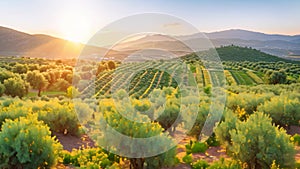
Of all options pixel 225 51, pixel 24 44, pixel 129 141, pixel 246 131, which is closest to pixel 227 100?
pixel 246 131

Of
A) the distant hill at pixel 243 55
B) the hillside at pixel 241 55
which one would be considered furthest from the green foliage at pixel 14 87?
the distant hill at pixel 243 55

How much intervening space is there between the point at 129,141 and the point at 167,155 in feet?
4.39

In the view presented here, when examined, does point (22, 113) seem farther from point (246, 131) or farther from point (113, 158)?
point (246, 131)

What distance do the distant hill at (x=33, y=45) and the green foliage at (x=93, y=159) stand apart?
463 ft

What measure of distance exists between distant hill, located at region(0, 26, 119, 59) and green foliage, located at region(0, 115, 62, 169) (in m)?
143

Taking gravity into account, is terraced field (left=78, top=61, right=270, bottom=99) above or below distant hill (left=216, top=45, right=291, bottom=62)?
below

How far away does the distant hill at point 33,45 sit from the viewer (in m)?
161

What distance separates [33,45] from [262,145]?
181394 millimetres

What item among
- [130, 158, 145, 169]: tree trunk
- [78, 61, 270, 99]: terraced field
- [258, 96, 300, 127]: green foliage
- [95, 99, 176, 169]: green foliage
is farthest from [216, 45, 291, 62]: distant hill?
[130, 158, 145, 169]: tree trunk

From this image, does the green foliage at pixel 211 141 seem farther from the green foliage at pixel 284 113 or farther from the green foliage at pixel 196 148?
the green foliage at pixel 284 113

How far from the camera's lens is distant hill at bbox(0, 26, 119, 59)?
528 ft

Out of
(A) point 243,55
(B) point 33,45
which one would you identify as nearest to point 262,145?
(A) point 243,55

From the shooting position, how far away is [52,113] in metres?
15.0

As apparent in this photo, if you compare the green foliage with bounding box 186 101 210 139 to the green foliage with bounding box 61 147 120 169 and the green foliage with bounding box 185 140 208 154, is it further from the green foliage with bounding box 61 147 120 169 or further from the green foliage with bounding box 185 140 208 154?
the green foliage with bounding box 61 147 120 169
